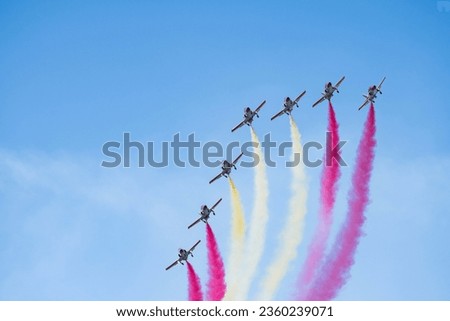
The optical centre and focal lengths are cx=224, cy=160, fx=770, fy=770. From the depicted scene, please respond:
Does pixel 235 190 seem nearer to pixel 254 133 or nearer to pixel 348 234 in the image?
pixel 254 133

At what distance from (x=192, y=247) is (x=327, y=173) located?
2182cm

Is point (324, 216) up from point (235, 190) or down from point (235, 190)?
down

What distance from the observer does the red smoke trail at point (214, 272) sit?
336 feet

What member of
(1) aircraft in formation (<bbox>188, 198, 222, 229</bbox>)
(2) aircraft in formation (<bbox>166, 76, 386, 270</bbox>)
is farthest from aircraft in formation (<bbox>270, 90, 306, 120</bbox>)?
(1) aircraft in formation (<bbox>188, 198, 222, 229</bbox>)

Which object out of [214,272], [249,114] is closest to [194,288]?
[214,272]

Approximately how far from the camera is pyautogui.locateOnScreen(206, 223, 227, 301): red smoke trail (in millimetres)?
102500

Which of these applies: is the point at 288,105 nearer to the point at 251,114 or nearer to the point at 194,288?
the point at 251,114

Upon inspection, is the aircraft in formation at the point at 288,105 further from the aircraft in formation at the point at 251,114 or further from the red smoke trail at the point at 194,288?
the red smoke trail at the point at 194,288

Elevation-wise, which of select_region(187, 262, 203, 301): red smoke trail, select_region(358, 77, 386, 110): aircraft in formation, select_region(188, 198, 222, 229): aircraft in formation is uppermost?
select_region(358, 77, 386, 110): aircraft in formation

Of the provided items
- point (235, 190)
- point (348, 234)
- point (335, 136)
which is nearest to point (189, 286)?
point (235, 190)

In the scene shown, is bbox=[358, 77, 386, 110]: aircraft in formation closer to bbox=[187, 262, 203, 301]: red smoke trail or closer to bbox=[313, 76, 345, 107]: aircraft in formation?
bbox=[313, 76, 345, 107]: aircraft in formation

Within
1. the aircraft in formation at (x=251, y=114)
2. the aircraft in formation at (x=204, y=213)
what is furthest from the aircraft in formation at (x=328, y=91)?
the aircraft in formation at (x=204, y=213)

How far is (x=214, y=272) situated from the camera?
104 metres

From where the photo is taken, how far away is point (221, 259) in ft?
343
